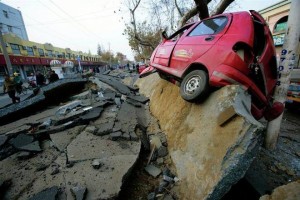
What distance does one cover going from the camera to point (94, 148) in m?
3.04

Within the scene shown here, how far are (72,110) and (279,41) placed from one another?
496 inches

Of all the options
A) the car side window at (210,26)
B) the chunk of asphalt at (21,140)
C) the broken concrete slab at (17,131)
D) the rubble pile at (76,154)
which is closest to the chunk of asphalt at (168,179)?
the rubble pile at (76,154)

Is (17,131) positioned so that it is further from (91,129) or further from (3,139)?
(91,129)

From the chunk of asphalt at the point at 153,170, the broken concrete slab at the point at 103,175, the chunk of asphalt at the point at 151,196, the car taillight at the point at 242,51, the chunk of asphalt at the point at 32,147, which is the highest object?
the car taillight at the point at 242,51

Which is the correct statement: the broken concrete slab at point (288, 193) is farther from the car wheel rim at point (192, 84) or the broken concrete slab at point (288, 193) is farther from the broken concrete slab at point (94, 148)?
the broken concrete slab at point (94, 148)

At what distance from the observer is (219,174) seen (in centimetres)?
179

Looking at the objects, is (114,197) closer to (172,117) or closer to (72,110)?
(172,117)

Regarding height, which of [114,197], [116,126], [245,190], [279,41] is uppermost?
[279,41]

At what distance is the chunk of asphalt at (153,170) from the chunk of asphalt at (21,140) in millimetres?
2320

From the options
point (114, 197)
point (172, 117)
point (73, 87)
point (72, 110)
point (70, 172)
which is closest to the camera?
point (114, 197)

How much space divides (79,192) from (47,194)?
1.37ft

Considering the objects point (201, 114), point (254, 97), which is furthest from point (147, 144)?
point (254, 97)

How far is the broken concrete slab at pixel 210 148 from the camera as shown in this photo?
5.83 feet

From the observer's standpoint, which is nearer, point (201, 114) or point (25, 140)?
point (201, 114)
